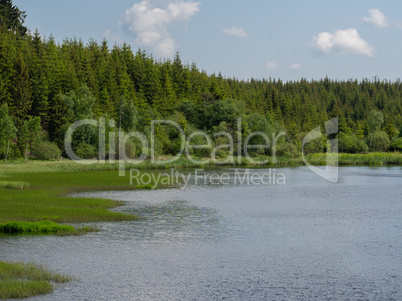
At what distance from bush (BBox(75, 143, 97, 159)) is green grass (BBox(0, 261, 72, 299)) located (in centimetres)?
7892

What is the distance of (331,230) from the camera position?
33.5 meters

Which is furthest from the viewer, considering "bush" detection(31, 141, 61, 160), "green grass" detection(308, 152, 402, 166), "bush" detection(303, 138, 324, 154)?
"bush" detection(303, 138, 324, 154)

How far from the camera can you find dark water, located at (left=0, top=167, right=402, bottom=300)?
66.3 feet

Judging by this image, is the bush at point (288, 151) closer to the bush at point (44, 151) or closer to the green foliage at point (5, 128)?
the bush at point (44, 151)

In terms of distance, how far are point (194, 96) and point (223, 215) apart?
122m

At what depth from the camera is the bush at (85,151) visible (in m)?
99.8

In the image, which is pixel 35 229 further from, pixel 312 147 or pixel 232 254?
pixel 312 147

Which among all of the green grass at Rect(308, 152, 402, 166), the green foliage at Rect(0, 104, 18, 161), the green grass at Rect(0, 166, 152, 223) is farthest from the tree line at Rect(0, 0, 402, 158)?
the green grass at Rect(0, 166, 152, 223)

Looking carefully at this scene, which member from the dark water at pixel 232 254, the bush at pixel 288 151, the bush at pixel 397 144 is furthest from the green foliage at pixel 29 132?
the bush at pixel 397 144

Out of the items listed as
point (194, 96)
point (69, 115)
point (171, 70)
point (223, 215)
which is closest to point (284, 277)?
point (223, 215)

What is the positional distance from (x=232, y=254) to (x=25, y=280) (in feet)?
36.1

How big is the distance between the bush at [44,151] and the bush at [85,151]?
211 inches

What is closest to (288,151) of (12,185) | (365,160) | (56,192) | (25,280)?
(365,160)

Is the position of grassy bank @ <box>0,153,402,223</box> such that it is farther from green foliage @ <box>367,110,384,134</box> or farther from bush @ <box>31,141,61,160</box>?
green foliage @ <box>367,110,384,134</box>
